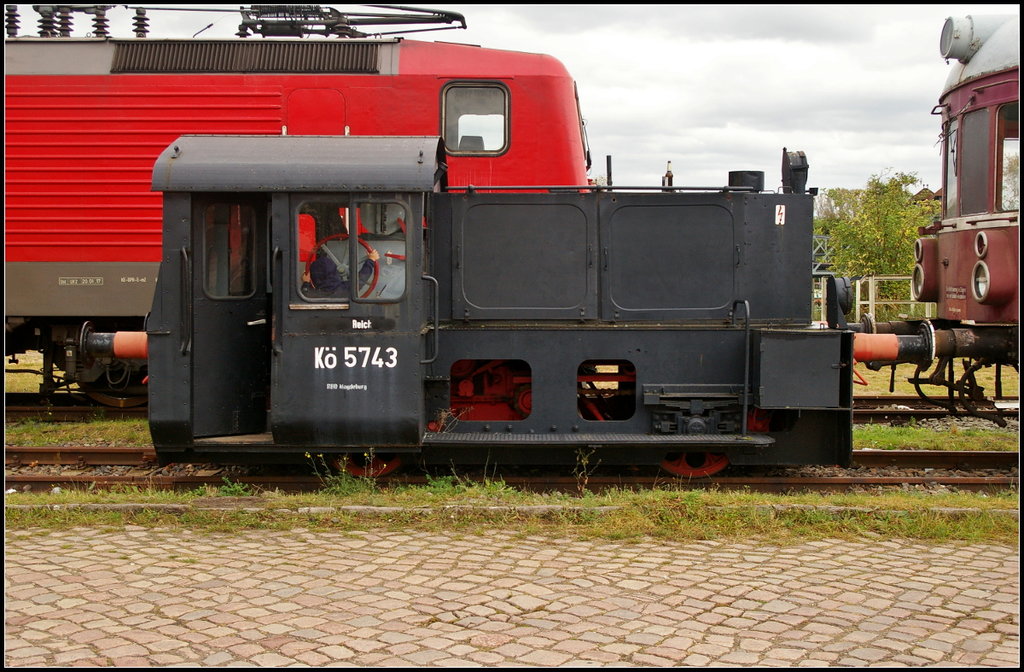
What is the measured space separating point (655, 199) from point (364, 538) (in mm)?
4250

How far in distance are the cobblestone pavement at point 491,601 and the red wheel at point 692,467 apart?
7.82ft

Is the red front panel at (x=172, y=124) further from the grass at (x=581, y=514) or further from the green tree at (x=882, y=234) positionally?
the green tree at (x=882, y=234)

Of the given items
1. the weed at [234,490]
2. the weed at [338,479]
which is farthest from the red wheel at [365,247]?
the weed at [234,490]

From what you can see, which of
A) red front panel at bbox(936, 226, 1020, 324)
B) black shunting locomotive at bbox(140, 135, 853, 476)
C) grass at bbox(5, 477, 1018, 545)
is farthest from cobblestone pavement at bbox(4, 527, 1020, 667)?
red front panel at bbox(936, 226, 1020, 324)

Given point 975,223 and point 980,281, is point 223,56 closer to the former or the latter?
point 975,223

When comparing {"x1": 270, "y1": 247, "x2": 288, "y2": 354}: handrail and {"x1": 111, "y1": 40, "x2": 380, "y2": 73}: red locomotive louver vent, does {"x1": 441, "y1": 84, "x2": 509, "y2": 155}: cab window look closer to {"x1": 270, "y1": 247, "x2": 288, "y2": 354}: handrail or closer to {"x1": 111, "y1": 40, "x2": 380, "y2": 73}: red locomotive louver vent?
{"x1": 111, "y1": 40, "x2": 380, "y2": 73}: red locomotive louver vent

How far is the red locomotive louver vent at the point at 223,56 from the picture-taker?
11.0 m

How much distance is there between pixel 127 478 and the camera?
8.36 meters

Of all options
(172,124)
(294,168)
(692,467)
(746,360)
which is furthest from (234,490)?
(172,124)

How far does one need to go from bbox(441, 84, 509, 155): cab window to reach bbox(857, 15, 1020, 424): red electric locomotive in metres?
4.70

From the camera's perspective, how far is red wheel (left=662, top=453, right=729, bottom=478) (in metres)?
8.47

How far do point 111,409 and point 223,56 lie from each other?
4763 mm

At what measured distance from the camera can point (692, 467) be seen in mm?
8617

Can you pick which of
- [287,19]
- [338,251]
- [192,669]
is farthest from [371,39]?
[192,669]
